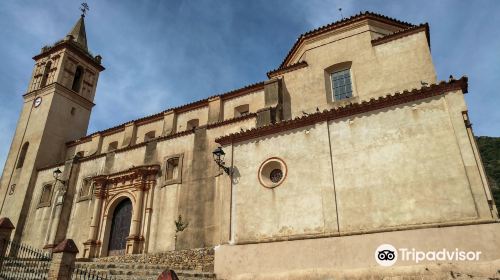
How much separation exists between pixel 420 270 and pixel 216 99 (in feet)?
48.9

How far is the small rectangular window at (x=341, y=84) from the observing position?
1667 centimetres

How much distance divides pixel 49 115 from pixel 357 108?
22511mm

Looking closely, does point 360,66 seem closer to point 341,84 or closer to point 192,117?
point 341,84

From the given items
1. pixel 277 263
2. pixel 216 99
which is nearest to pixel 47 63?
pixel 216 99

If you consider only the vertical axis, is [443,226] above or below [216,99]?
below

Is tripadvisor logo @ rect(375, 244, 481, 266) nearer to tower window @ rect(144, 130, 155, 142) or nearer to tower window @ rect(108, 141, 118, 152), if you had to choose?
tower window @ rect(144, 130, 155, 142)

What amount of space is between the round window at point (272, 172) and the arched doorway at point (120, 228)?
1015 centimetres

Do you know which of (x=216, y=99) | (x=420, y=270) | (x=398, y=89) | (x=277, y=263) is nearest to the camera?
Result: (x=420, y=270)

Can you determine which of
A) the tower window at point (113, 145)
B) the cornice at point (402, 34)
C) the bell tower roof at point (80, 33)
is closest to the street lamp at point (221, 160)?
the cornice at point (402, 34)

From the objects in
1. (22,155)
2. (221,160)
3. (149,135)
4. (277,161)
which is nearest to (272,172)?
(277,161)

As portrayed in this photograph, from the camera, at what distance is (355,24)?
56.5ft

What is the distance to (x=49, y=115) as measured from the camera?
26.3m

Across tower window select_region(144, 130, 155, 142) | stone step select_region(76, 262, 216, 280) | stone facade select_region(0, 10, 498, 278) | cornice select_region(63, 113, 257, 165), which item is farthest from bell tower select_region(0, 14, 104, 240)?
stone step select_region(76, 262, 216, 280)

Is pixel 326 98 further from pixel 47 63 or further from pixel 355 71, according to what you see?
pixel 47 63
